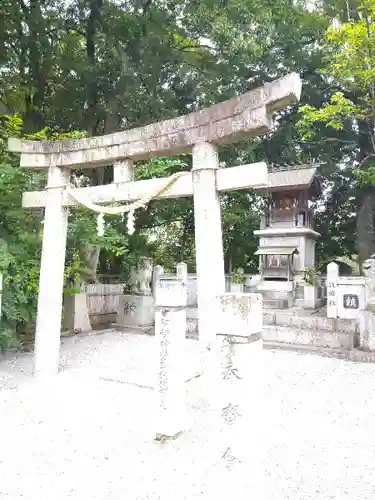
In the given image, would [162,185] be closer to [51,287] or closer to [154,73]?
[51,287]

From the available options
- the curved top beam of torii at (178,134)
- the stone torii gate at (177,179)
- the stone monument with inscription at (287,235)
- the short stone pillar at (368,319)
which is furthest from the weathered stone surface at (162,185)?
the stone monument with inscription at (287,235)

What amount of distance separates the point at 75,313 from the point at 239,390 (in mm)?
8221

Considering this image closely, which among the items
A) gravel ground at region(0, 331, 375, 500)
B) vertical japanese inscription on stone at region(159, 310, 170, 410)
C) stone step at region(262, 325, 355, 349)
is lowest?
gravel ground at region(0, 331, 375, 500)

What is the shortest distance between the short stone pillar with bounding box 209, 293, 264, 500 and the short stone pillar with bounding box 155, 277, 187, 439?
1323 mm

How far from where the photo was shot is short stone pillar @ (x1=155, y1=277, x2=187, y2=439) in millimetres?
4152

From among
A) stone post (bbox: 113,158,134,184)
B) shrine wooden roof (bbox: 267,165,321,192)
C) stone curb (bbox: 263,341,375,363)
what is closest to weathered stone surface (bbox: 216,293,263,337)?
stone post (bbox: 113,158,134,184)

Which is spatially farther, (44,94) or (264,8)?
(44,94)

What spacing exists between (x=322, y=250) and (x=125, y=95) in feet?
40.2

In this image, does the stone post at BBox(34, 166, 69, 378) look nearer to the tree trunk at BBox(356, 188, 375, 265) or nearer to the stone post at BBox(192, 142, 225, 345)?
the stone post at BBox(192, 142, 225, 345)

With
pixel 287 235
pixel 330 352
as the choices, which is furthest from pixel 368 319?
pixel 287 235

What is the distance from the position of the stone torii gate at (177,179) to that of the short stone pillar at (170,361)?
0.44 meters

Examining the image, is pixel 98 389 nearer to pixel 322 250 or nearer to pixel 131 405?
pixel 131 405

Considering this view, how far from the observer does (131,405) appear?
17.0ft

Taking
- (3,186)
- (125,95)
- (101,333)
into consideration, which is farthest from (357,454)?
(125,95)
